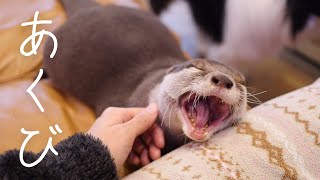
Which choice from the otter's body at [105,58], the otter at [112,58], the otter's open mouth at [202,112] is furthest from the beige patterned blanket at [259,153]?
the otter's body at [105,58]

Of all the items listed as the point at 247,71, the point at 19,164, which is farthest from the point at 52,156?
the point at 247,71

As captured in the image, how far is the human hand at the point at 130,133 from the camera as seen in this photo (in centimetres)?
79

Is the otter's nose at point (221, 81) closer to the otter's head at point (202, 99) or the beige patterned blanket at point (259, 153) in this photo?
the otter's head at point (202, 99)

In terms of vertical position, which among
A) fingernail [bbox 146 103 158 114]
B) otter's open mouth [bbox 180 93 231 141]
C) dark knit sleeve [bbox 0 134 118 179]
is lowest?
otter's open mouth [bbox 180 93 231 141]

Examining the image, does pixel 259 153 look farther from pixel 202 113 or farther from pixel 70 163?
pixel 70 163

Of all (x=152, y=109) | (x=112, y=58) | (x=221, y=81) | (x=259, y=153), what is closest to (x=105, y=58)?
(x=112, y=58)

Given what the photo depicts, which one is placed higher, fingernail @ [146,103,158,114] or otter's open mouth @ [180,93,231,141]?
fingernail @ [146,103,158,114]

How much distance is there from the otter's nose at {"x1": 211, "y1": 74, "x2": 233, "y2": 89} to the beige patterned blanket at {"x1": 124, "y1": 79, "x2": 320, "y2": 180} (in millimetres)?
101

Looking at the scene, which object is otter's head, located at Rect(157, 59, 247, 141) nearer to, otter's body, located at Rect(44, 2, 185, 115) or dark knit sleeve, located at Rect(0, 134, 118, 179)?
dark knit sleeve, located at Rect(0, 134, 118, 179)

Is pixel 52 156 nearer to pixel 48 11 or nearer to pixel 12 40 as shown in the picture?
pixel 12 40

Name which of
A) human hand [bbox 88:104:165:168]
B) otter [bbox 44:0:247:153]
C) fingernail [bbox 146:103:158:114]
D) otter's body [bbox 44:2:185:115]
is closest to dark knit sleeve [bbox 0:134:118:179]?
human hand [bbox 88:104:165:168]

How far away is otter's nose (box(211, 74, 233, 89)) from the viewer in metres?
0.79

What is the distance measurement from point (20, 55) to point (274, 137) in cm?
106

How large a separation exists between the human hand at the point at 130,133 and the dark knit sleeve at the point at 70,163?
7cm
